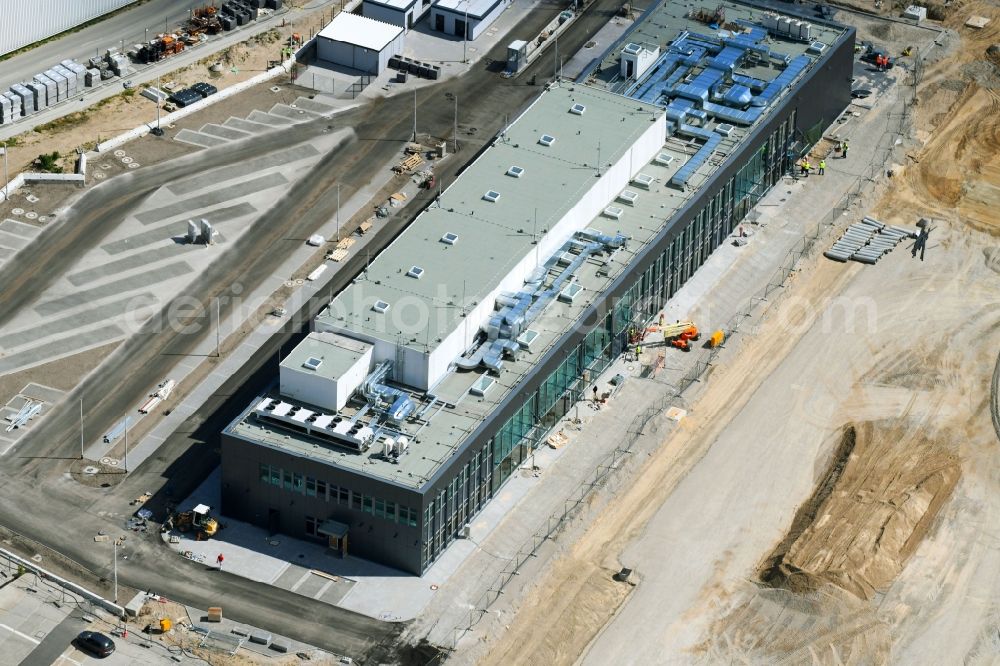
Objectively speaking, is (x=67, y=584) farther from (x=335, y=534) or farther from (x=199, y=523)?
(x=335, y=534)

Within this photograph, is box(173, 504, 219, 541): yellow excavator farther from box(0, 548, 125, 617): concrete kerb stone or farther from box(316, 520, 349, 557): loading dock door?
box(0, 548, 125, 617): concrete kerb stone

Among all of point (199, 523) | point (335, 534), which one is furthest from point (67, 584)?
point (335, 534)

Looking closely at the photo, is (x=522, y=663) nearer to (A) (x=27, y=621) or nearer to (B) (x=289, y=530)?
(B) (x=289, y=530)

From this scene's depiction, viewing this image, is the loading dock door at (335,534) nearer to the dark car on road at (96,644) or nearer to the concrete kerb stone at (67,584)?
the concrete kerb stone at (67,584)

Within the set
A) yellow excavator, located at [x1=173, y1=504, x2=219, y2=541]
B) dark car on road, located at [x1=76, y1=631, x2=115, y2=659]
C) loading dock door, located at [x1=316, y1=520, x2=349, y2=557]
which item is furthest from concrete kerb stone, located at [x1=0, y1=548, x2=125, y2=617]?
loading dock door, located at [x1=316, y1=520, x2=349, y2=557]

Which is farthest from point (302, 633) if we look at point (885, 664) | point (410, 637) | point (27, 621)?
point (885, 664)
